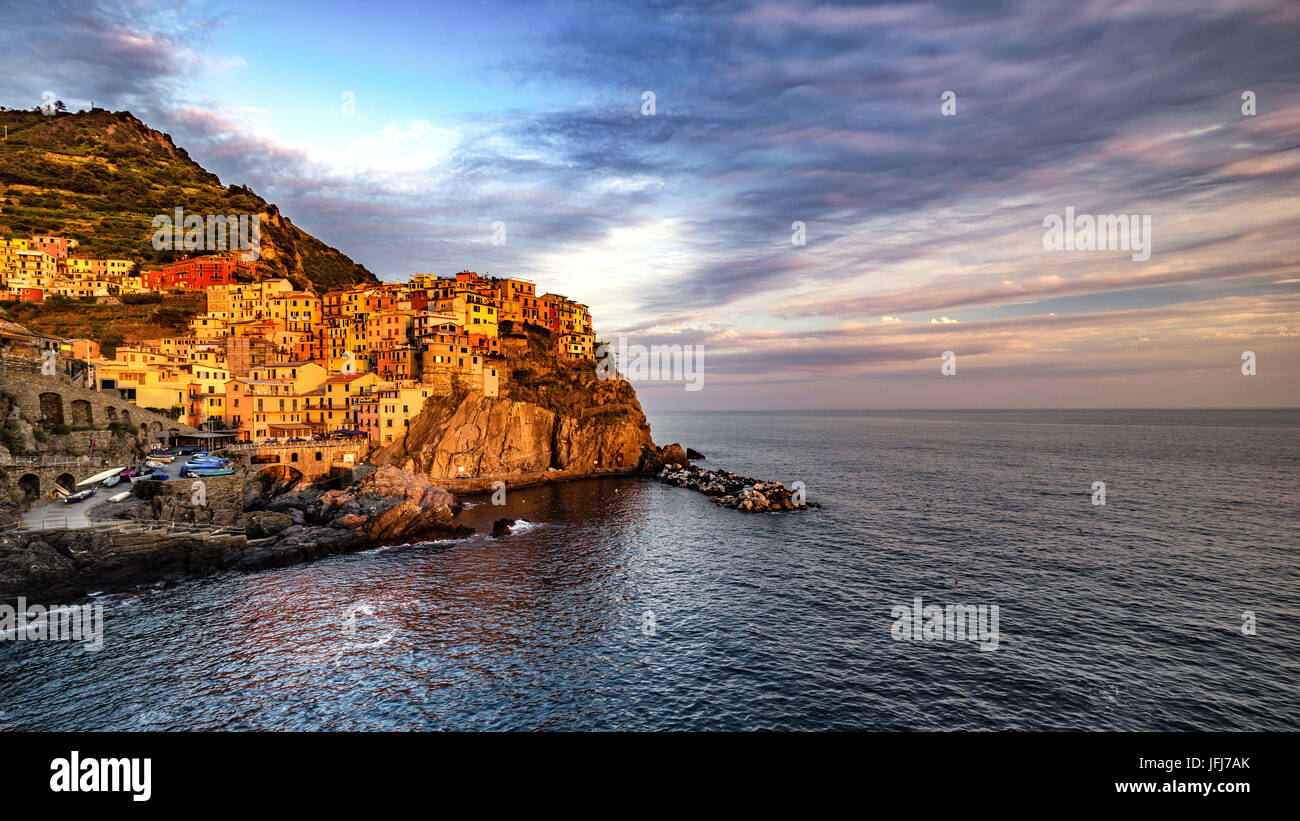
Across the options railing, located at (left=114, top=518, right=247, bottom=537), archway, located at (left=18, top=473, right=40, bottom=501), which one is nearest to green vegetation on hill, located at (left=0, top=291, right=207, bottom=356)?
archway, located at (left=18, top=473, right=40, bottom=501)

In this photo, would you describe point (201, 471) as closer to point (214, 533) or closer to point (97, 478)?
point (214, 533)

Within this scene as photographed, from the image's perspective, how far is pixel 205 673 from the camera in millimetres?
30750

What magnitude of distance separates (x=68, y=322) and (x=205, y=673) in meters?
113

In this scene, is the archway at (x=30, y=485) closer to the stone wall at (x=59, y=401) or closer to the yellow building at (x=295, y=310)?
the stone wall at (x=59, y=401)

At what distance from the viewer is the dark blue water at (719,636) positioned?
1088 inches

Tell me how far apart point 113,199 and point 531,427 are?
525ft

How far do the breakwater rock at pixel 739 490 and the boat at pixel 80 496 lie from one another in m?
69.5

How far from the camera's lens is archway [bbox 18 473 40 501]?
1944 inches

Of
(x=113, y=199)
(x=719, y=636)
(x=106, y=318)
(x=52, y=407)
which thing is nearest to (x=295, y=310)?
(x=106, y=318)

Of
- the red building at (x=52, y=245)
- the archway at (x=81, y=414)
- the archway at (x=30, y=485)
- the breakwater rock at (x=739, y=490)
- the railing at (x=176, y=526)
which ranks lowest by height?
the breakwater rock at (x=739, y=490)

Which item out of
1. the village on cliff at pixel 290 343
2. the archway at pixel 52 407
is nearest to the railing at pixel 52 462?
the archway at pixel 52 407

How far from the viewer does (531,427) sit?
335 feet

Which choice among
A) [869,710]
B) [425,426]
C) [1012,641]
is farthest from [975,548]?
[425,426]

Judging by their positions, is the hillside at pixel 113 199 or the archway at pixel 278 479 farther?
the hillside at pixel 113 199
